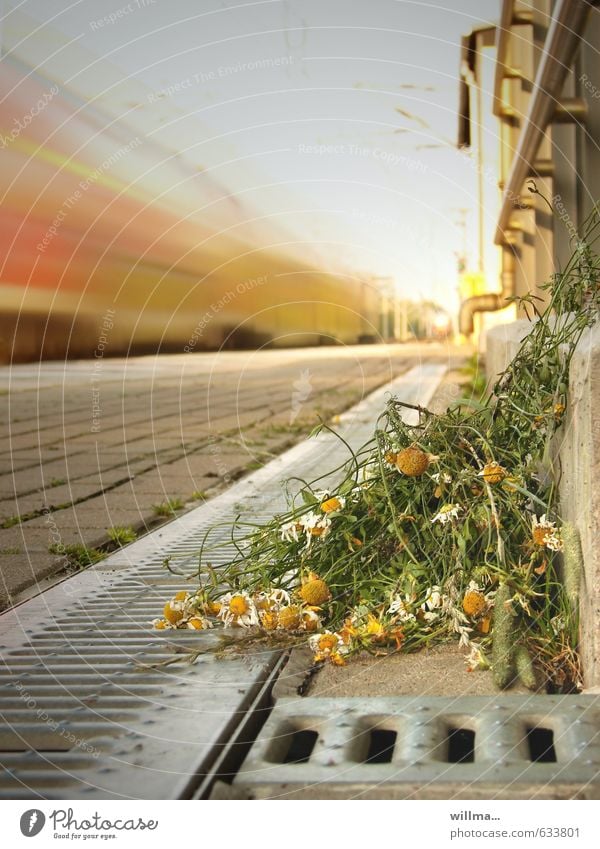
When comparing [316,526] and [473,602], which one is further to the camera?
[316,526]

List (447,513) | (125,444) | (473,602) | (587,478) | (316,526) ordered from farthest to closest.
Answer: (125,444), (316,526), (447,513), (473,602), (587,478)

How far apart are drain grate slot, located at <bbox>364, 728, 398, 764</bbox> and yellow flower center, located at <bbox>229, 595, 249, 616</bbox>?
1.75ft

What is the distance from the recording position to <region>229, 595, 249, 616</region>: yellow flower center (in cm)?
218

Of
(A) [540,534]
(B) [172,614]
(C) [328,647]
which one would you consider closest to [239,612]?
(B) [172,614]

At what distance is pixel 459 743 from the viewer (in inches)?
66.9

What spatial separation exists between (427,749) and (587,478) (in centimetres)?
54

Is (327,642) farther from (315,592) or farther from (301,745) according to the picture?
(301,745)

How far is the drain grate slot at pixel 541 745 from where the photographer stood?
1.60 metres

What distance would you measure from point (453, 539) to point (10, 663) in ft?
2.88

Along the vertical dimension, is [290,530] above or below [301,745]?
above

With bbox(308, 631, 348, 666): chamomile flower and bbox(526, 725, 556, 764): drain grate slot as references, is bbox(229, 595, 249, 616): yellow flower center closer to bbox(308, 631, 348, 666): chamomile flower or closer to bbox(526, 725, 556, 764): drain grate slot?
bbox(308, 631, 348, 666): chamomile flower

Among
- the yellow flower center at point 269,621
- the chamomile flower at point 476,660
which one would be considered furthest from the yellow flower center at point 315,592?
the chamomile flower at point 476,660
